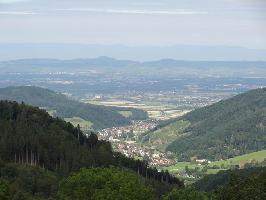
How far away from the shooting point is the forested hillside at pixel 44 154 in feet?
229

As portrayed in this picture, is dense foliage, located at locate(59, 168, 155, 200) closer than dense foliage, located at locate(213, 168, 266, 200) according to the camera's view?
No

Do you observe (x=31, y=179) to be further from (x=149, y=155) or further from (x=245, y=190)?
(x=149, y=155)

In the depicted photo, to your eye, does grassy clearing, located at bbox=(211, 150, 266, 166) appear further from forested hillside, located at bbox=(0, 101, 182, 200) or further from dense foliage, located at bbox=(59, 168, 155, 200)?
dense foliage, located at bbox=(59, 168, 155, 200)

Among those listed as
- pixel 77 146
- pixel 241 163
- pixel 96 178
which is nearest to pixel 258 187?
pixel 96 178

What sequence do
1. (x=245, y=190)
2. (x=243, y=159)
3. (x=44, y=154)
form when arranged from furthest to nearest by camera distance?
1. (x=243, y=159)
2. (x=44, y=154)
3. (x=245, y=190)

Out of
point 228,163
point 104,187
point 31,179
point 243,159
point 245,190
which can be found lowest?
point 228,163

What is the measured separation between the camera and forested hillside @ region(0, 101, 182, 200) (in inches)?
2744

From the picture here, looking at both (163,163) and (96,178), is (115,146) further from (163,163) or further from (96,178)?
(96,178)

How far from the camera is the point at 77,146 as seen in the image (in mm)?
96938

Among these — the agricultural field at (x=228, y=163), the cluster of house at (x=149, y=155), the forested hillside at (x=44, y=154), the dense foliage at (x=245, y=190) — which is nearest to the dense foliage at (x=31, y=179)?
the forested hillside at (x=44, y=154)

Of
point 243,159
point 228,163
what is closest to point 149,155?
point 228,163

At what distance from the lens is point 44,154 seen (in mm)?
86375

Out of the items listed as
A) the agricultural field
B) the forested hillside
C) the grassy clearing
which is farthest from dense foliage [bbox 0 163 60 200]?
the grassy clearing

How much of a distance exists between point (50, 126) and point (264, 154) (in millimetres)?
94363
